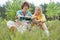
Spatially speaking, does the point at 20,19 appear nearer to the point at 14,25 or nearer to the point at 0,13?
the point at 14,25

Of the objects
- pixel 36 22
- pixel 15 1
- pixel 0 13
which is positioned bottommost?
pixel 0 13

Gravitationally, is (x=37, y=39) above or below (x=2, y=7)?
above

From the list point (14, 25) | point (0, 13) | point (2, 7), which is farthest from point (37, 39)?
point (2, 7)

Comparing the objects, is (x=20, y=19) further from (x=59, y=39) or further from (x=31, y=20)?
(x=59, y=39)

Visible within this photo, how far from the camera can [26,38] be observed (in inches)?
140

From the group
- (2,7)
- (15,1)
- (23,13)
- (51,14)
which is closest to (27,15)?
(23,13)

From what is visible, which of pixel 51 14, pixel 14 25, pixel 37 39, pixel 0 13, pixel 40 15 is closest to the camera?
pixel 37 39

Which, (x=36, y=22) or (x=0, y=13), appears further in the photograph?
(x=0, y=13)

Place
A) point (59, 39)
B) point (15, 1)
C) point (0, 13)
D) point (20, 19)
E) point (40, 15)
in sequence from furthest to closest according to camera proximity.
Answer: point (0, 13)
point (15, 1)
point (40, 15)
point (20, 19)
point (59, 39)

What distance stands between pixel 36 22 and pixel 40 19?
0.72 feet

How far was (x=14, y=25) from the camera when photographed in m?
4.81

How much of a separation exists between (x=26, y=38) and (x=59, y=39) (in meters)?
0.58

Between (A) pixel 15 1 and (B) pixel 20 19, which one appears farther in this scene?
(A) pixel 15 1

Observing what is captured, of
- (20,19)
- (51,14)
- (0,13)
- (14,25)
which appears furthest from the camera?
(0,13)
